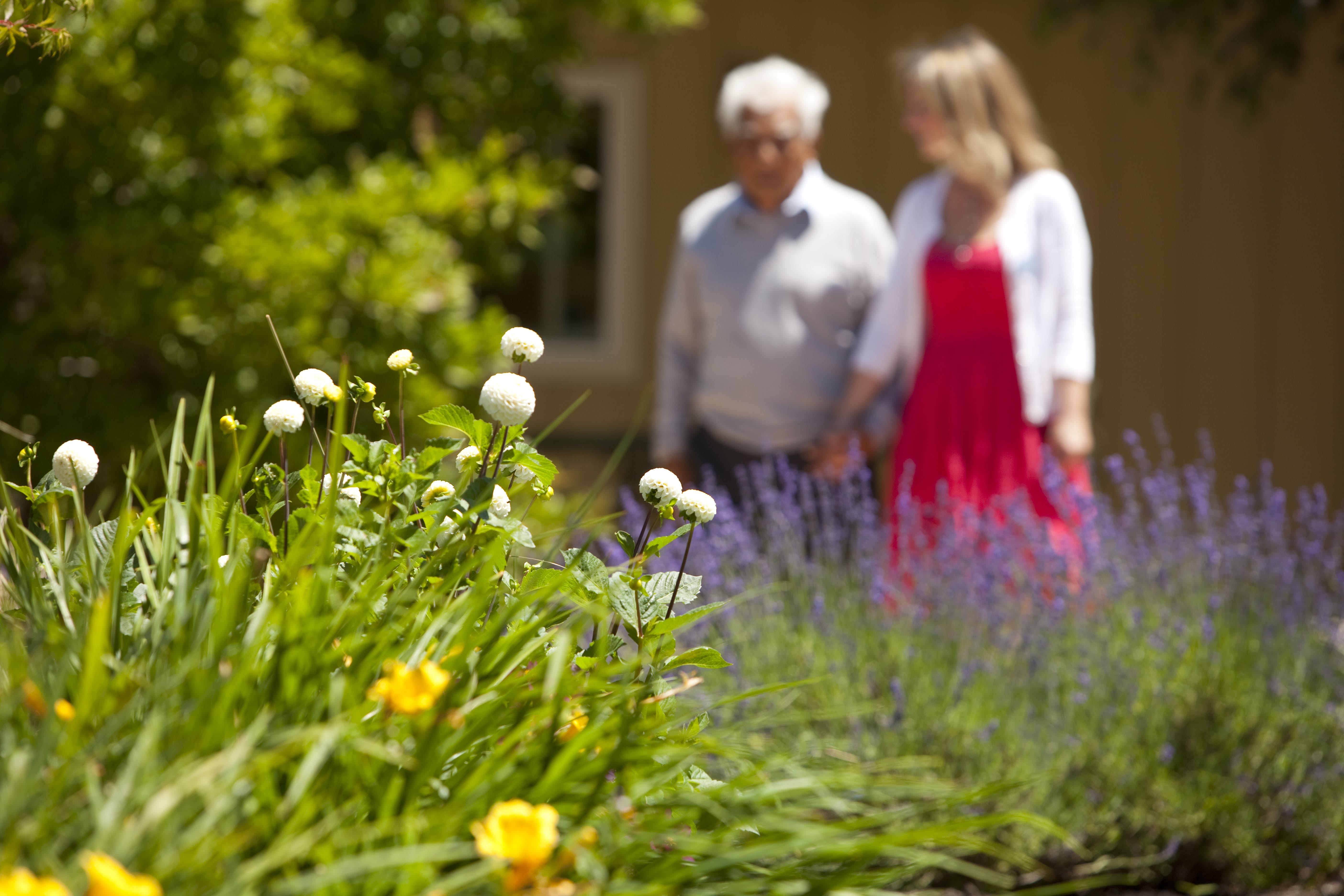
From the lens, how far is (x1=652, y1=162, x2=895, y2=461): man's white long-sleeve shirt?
12.0 feet

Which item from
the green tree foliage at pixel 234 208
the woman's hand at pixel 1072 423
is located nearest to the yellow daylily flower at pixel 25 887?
the green tree foliage at pixel 234 208

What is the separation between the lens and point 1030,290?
337 cm

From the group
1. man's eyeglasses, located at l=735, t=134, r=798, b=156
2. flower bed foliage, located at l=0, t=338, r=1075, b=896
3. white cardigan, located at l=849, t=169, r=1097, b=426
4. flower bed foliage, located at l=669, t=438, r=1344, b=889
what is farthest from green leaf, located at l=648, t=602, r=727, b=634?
man's eyeglasses, located at l=735, t=134, r=798, b=156

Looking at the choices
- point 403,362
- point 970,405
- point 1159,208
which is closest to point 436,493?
point 403,362

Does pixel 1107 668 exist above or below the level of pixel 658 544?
below

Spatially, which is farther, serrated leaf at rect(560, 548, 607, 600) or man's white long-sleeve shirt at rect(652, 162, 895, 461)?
man's white long-sleeve shirt at rect(652, 162, 895, 461)

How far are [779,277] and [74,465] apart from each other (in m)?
2.57

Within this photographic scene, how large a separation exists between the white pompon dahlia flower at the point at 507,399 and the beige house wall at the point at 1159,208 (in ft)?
18.5

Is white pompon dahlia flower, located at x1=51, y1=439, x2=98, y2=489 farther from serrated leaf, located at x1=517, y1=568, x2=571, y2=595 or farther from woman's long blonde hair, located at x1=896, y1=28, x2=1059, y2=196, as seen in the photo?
woman's long blonde hair, located at x1=896, y1=28, x2=1059, y2=196

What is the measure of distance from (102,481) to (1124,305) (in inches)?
214

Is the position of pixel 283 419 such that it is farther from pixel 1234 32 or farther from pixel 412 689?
pixel 1234 32

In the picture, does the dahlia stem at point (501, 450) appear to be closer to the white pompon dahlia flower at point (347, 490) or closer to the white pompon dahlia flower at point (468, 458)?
the white pompon dahlia flower at point (468, 458)

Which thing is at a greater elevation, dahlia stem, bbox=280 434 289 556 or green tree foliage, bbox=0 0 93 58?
green tree foliage, bbox=0 0 93 58

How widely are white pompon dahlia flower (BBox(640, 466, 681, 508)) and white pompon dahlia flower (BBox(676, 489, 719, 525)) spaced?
10 millimetres
